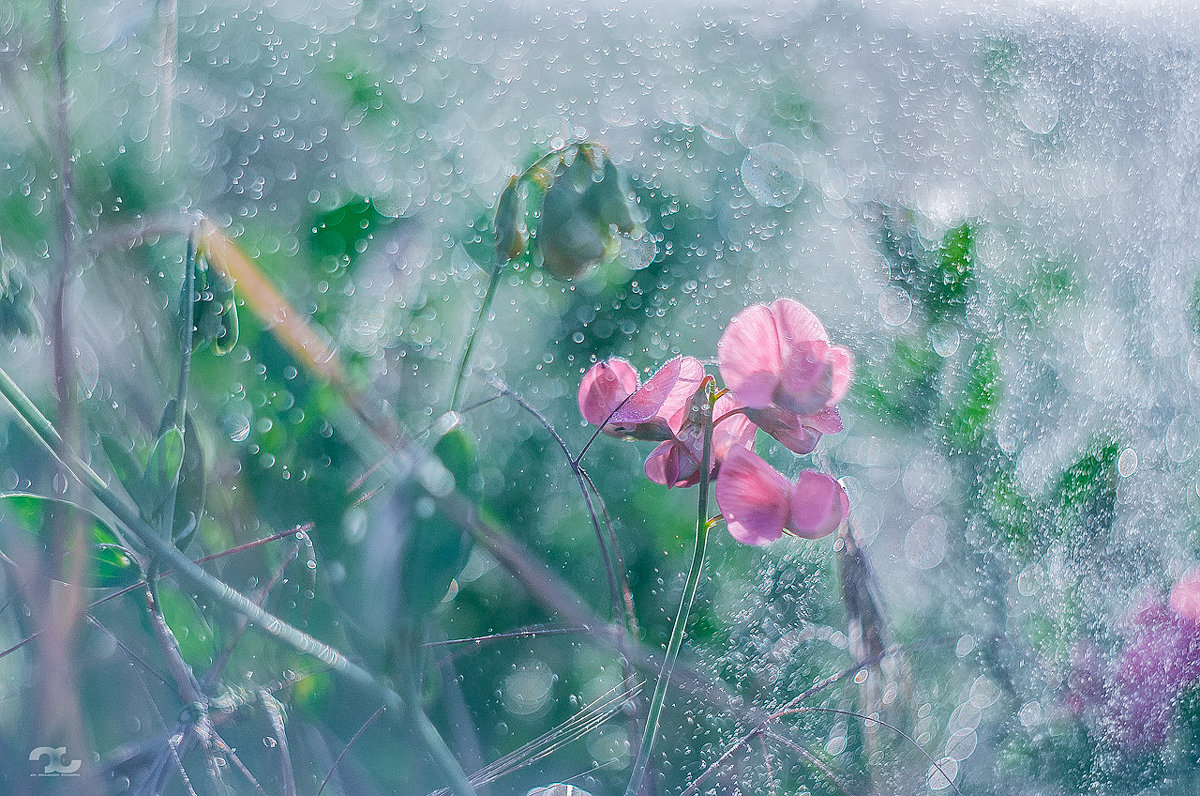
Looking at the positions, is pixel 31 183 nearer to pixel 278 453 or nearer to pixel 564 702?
pixel 278 453

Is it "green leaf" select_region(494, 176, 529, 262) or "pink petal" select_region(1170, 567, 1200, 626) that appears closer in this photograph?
"green leaf" select_region(494, 176, 529, 262)

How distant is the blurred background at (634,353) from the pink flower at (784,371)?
0.06 m

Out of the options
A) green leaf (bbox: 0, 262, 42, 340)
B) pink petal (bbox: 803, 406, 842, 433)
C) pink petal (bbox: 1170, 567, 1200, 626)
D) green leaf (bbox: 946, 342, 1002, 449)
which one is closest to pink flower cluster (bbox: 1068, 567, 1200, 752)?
pink petal (bbox: 1170, 567, 1200, 626)

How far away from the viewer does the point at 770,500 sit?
0.25 meters

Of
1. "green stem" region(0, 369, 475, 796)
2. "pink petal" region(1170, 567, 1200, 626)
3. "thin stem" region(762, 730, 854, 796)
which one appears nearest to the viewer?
"green stem" region(0, 369, 475, 796)

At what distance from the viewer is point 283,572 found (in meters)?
0.28

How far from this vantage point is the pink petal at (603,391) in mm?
268

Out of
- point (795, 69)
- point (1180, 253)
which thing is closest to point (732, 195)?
point (795, 69)

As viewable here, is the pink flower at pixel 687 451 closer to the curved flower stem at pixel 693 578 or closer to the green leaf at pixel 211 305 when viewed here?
the curved flower stem at pixel 693 578

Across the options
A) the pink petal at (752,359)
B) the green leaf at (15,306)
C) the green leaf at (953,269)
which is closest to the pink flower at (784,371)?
the pink petal at (752,359)

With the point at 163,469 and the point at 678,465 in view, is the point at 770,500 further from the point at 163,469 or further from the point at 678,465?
the point at 163,469

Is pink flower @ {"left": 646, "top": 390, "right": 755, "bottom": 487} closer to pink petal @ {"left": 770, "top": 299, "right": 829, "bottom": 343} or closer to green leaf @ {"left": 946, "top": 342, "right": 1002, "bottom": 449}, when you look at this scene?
pink petal @ {"left": 770, "top": 299, "right": 829, "bottom": 343}

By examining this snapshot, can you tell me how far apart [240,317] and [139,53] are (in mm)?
108

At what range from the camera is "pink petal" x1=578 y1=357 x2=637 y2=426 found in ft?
0.88
